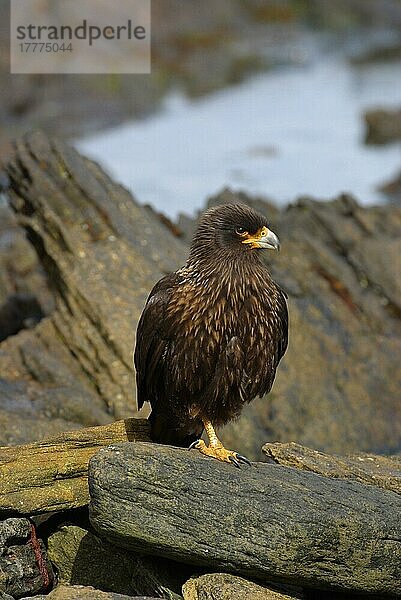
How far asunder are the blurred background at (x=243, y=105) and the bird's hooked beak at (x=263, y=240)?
14.6 m

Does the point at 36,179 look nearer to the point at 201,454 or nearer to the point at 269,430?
the point at 269,430

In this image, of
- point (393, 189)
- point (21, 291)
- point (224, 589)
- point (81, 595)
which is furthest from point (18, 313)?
point (393, 189)

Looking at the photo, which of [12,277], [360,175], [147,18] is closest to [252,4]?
[147,18]

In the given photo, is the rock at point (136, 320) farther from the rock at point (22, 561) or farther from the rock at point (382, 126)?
the rock at point (382, 126)

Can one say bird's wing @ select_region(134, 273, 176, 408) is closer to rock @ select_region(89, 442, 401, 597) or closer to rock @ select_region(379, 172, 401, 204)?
rock @ select_region(89, 442, 401, 597)

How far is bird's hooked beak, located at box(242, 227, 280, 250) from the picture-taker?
22.0 ft

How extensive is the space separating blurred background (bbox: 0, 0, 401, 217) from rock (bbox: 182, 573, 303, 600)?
15.8 meters

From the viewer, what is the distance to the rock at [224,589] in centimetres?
570

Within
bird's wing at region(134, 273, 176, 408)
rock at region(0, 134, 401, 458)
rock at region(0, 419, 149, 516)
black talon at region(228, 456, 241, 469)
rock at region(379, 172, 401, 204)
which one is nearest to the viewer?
rock at region(0, 419, 149, 516)

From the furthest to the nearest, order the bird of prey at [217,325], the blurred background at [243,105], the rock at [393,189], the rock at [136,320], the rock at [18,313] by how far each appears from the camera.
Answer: the blurred background at [243,105] → the rock at [393,189] → the rock at [18,313] → the rock at [136,320] → the bird of prey at [217,325]

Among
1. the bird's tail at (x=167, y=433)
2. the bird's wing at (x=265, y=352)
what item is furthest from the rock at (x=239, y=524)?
the bird's tail at (x=167, y=433)

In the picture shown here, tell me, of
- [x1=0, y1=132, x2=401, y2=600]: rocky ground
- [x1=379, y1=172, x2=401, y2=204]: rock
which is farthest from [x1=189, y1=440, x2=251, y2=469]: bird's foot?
[x1=379, y1=172, x2=401, y2=204]: rock

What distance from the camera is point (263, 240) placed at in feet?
22.1

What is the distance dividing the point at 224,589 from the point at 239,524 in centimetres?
37
